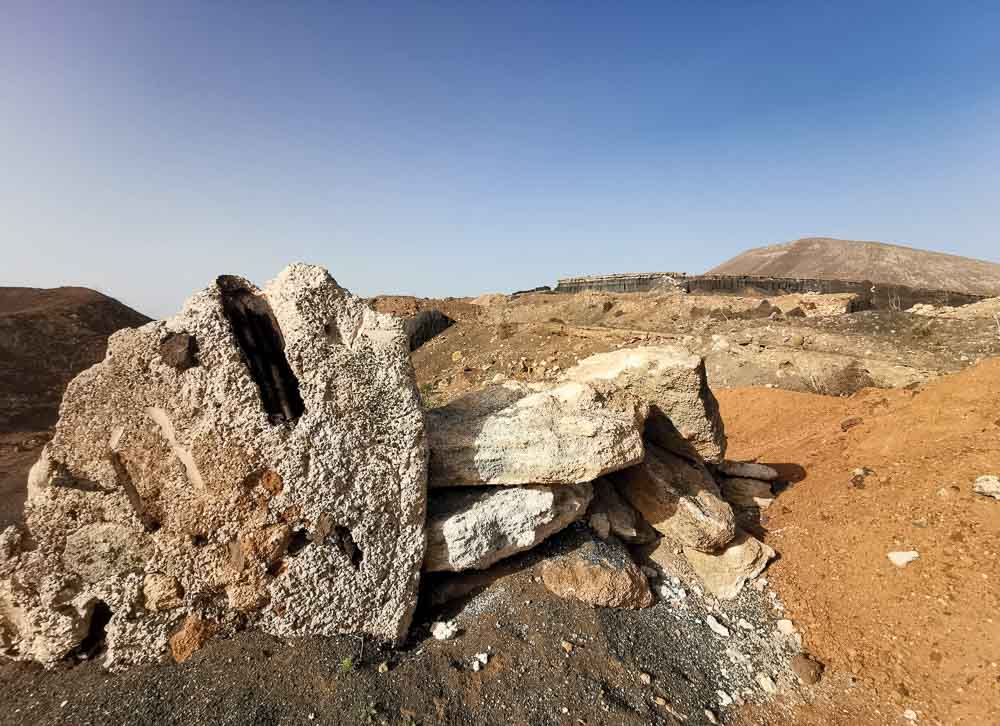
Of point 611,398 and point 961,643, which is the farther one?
point 611,398

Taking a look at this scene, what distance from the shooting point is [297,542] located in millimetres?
3225

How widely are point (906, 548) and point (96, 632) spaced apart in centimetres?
677

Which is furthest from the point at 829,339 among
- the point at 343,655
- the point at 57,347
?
the point at 57,347

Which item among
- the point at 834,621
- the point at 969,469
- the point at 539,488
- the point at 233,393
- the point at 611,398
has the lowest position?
the point at 834,621

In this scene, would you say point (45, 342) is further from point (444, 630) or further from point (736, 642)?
point (736, 642)

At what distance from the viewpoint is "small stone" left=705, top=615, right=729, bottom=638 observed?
13.3 ft

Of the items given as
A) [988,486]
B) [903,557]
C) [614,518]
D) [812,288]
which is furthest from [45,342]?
[812,288]

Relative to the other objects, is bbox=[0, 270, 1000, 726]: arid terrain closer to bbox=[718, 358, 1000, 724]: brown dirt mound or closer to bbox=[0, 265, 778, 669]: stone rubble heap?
bbox=[718, 358, 1000, 724]: brown dirt mound

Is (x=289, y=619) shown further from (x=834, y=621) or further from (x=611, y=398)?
(x=834, y=621)

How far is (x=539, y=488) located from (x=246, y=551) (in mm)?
2155

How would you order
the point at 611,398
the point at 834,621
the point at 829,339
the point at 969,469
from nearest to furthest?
the point at 834,621 < the point at 611,398 < the point at 969,469 < the point at 829,339

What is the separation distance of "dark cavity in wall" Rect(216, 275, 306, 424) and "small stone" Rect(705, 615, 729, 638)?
387cm

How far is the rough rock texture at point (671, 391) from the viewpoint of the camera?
480 cm

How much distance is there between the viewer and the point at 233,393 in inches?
119
